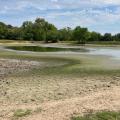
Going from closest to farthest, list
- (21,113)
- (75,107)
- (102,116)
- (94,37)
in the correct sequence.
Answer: (102,116), (21,113), (75,107), (94,37)

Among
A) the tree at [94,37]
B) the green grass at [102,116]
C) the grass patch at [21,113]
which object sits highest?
the green grass at [102,116]

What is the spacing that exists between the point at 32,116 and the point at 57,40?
457ft

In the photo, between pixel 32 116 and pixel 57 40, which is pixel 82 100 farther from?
pixel 57 40

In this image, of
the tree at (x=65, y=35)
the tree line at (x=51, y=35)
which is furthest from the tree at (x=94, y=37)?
the tree at (x=65, y=35)

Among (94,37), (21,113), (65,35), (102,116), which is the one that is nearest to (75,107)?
(102,116)

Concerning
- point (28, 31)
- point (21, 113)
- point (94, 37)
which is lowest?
point (94, 37)

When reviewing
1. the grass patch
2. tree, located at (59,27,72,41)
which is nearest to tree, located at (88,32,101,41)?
tree, located at (59,27,72,41)

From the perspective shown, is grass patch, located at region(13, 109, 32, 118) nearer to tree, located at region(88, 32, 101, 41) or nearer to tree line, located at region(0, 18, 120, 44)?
tree line, located at region(0, 18, 120, 44)

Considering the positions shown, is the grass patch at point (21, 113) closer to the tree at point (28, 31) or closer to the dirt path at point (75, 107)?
the dirt path at point (75, 107)

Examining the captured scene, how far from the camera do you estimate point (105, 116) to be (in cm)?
902

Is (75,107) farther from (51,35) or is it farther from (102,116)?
(51,35)

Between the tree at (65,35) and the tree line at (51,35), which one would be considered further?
the tree at (65,35)

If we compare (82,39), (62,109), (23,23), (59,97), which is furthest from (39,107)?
(23,23)

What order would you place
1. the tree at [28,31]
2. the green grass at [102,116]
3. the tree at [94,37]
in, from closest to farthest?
the green grass at [102,116], the tree at [94,37], the tree at [28,31]
